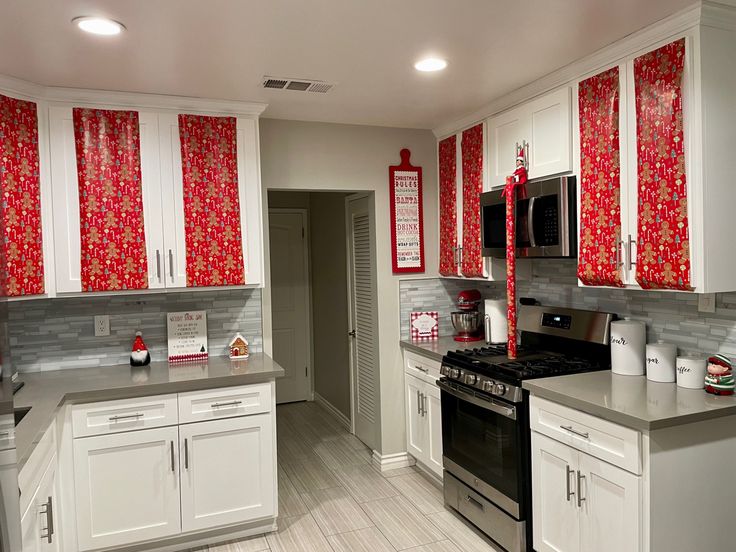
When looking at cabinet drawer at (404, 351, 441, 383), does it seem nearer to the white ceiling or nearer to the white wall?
the white wall

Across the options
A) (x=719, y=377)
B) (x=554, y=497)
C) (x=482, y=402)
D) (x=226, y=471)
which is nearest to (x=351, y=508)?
(x=226, y=471)

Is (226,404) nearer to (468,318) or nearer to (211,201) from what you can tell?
(211,201)

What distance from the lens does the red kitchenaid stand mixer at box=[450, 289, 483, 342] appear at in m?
3.80

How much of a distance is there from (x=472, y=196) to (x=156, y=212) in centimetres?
187

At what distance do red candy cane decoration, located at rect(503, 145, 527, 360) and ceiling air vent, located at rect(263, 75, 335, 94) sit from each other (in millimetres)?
1081

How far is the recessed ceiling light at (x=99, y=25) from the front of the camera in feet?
6.75

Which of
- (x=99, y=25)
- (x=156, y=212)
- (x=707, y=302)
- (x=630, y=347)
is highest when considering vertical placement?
(x=99, y=25)

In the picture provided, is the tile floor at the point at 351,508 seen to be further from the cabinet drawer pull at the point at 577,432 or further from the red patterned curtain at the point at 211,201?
the red patterned curtain at the point at 211,201

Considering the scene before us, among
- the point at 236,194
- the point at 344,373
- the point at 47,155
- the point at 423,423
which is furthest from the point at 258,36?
the point at 344,373

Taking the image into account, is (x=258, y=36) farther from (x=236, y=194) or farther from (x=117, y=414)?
(x=117, y=414)

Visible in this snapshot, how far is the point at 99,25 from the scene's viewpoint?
2107mm

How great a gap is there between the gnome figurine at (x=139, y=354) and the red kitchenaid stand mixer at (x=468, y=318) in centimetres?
196

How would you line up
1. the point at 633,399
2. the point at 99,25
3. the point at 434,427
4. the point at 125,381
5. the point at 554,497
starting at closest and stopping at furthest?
1. the point at 99,25
2. the point at 633,399
3. the point at 554,497
4. the point at 125,381
5. the point at 434,427

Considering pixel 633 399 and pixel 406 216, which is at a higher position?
pixel 406 216
